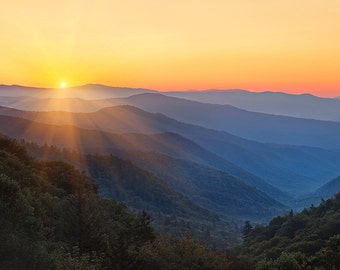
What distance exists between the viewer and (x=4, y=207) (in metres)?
30.7

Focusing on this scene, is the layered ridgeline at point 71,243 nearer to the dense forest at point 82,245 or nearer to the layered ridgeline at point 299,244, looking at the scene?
the dense forest at point 82,245

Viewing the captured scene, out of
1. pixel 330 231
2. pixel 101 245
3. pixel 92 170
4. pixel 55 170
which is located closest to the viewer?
pixel 101 245

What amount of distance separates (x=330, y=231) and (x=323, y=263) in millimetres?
33216

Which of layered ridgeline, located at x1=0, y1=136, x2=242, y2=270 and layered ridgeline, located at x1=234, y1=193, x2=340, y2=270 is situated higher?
layered ridgeline, located at x1=0, y1=136, x2=242, y2=270

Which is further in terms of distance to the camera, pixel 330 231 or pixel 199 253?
pixel 330 231

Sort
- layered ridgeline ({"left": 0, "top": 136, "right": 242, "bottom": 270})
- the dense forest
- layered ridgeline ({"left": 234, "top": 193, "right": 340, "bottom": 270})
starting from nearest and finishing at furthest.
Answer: layered ridgeline ({"left": 0, "top": 136, "right": 242, "bottom": 270}) < the dense forest < layered ridgeline ({"left": 234, "top": 193, "right": 340, "bottom": 270})

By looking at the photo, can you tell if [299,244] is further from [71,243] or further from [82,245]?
[71,243]

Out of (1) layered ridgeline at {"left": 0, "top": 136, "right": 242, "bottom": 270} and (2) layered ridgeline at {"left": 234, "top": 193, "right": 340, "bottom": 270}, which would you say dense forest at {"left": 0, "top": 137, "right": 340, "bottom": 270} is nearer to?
(1) layered ridgeline at {"left": 0, "top": 136, "right": 242, "bottom": 270}

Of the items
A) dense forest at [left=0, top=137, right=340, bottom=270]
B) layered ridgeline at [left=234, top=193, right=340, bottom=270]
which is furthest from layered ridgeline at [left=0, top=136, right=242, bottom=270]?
layered ridgeline at [left=234, top=193, right=340, bottom=270]

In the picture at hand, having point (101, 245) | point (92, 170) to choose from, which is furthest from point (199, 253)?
point (92, 170)

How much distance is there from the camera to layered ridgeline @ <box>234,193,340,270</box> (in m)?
35.2

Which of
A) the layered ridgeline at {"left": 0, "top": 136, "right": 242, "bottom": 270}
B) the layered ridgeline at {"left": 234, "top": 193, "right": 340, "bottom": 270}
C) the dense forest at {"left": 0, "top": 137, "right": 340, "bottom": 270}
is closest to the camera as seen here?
the layered ridgeline at {"left": 0, "top": 136, "right": 242, "bottom": 270}

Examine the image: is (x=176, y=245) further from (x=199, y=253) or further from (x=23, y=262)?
(x=23, y=262)

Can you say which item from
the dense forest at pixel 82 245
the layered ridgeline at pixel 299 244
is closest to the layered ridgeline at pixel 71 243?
the dense forest at pixel 82 245
